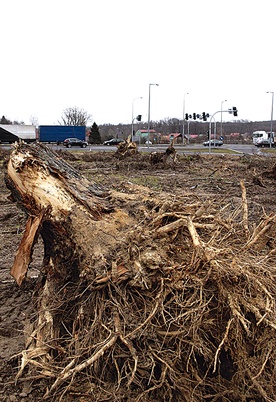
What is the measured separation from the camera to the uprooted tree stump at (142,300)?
2.90 m

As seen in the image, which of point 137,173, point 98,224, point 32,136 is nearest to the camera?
point 98,224

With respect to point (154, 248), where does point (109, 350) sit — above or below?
below

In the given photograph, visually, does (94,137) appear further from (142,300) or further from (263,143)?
(142,300)

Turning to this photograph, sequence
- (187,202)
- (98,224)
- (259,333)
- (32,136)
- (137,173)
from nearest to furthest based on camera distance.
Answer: (259,333)
(98,224)
(187,202)
(137,173)
(32,136)

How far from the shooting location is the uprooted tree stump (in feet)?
9.51

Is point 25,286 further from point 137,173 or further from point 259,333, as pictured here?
point 137,173

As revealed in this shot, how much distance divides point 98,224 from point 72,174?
81 cm

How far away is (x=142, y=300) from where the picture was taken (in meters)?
3.23

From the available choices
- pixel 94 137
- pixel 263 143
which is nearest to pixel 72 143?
pixel 94 137

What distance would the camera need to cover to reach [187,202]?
456 cm

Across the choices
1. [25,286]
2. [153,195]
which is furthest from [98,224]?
[25,286]

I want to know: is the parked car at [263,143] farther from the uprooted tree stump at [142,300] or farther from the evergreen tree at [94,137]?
the uprooted tree stump at [142,300]

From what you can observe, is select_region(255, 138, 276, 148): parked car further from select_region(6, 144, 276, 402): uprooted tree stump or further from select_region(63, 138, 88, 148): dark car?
select_region(6, 144, 276, 402): uprooted tree stump

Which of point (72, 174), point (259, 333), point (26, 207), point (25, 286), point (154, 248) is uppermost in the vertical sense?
point (72, 174)
